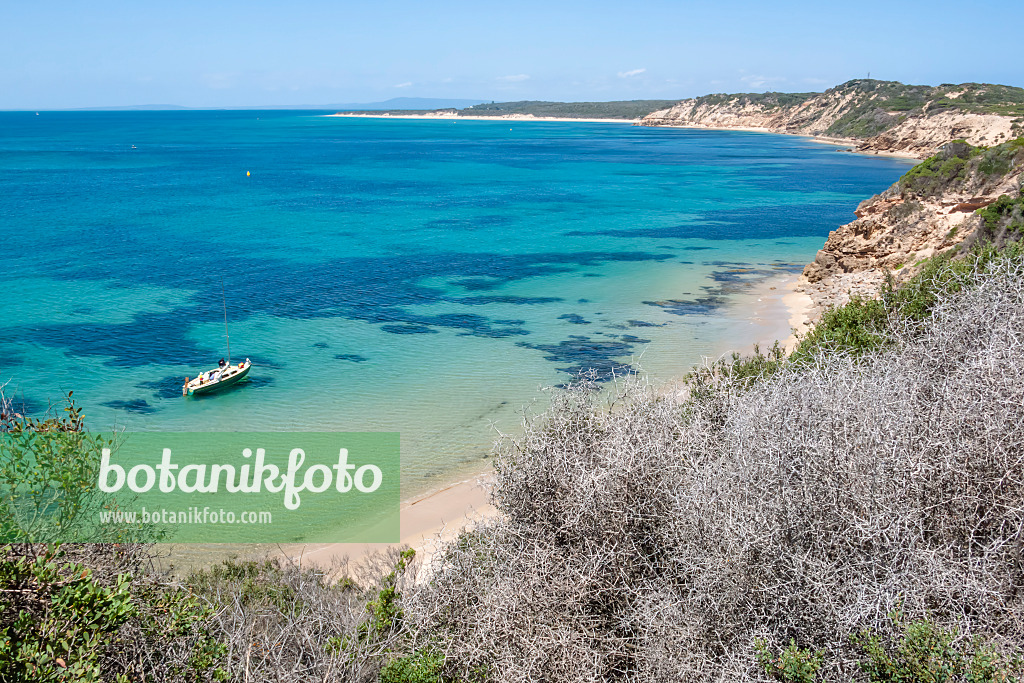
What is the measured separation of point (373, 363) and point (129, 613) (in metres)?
19.1

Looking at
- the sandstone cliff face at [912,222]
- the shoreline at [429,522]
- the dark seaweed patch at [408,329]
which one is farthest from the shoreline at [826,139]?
the shoreline at [429,522]

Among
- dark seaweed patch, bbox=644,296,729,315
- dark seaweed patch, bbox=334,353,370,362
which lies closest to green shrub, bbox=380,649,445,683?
A: dark seaweed patch, bbox=334,353,370,362

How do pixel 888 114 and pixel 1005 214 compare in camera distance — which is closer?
pixel 1005 214

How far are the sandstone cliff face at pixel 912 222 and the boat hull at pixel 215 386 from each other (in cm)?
2157

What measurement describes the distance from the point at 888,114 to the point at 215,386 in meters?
124

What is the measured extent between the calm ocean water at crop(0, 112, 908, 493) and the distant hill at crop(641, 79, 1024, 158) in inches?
640

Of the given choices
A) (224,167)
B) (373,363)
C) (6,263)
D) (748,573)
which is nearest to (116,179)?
(224,167)

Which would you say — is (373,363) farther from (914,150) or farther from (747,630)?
(914,150)

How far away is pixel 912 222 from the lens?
3234 centimetres

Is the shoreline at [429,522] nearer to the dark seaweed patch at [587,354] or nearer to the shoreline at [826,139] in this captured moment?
the dark seaweed patch at [587,354]

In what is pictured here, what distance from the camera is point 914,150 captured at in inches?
4072

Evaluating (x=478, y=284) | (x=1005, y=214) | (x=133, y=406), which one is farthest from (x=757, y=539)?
(x=478, y=284)

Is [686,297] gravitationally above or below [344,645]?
below

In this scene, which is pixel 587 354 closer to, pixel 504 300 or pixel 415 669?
pixel 504 300
